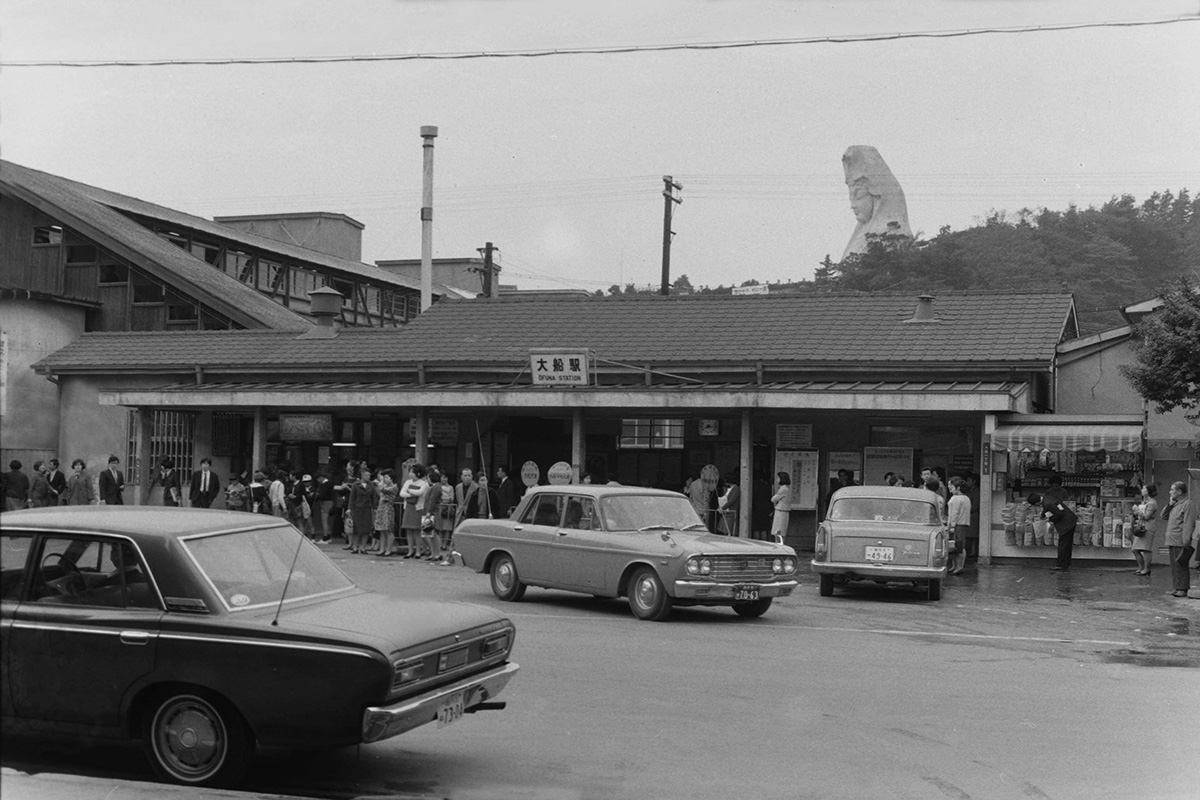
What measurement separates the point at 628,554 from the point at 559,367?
11.2 m

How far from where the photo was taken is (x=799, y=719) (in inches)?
373

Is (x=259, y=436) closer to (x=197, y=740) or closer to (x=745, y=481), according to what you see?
(x=745, y=481)

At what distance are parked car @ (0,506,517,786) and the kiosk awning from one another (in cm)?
1719

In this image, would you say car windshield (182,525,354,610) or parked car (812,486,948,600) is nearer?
car windshield (182,525,354,610)

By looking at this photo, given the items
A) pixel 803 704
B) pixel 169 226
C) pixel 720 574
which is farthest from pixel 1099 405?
pixel 169 226

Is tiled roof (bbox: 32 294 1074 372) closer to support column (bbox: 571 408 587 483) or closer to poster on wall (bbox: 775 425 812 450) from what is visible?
poster on wall (bbox: 775 425 812 450)

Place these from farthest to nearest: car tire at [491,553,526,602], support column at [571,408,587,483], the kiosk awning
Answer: support column at [571,408,587,483]
the kiosk awning
car tire at [491,553,526,602]

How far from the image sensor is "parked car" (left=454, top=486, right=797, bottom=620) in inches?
579

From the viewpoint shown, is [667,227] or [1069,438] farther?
[667,227]

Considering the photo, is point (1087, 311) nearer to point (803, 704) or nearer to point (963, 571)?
point (963, 571)

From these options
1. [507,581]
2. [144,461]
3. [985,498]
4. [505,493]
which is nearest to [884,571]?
[507,581]

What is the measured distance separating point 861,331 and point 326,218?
108ft

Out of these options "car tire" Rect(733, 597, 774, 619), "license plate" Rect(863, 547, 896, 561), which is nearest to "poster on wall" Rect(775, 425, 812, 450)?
"license plate" Rect(863, 547, 896, 561)

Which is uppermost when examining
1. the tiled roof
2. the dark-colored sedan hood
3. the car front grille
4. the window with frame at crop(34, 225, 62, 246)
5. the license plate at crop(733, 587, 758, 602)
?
the window with frame at crop(34, 225, 62, 246)
